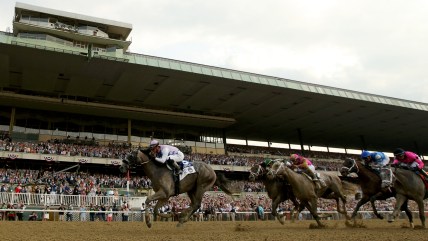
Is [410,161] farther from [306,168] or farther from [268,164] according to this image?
[268,164]

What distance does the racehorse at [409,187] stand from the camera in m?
10.9

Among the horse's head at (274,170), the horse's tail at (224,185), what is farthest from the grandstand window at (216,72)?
the horse's head at (274,170)

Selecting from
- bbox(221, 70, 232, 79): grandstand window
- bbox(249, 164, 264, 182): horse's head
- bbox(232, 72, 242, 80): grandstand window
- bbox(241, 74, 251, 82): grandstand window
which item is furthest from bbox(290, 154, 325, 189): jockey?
bbox(241, 74, 251, 82): grandstand window

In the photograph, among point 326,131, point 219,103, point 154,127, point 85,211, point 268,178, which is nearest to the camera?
point 268,178

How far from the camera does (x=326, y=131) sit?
57750 millimetres

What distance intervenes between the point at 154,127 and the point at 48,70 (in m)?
16.1

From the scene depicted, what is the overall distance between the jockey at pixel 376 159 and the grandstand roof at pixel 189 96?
25.3m

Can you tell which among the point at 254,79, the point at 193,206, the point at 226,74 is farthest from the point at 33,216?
the point at 254,79

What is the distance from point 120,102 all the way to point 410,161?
36.4 metres

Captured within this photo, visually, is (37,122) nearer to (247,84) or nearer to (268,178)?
(247,84)

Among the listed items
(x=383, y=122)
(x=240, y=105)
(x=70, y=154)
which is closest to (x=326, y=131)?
(x=383, y=122)

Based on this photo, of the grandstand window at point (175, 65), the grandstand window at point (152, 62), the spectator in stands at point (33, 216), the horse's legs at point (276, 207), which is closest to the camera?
the horse's legs at point (276, 207)

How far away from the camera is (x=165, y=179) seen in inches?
419

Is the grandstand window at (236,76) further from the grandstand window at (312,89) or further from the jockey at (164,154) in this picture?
the jockey at (164,154)
